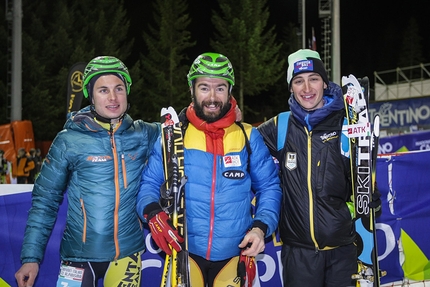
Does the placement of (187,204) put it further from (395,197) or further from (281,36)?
(281,36)

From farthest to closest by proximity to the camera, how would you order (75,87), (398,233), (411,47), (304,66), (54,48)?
(411,47), (54,48), (75,87), (398,233), (304,66)

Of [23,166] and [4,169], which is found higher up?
[23,166]

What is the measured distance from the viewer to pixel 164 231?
2869 mm

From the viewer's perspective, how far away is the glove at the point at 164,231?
2.87 metres

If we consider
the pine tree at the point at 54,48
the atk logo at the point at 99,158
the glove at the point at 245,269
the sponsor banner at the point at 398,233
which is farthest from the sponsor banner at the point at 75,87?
the pine tree at the point at 54,48

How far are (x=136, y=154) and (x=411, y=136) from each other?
9613 mm

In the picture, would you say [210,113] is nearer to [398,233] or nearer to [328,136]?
[328,136]

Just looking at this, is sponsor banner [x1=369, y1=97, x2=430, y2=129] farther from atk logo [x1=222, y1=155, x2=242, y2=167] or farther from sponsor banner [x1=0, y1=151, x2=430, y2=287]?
atk logo [x1=222, y1=155, x2=242, y2=167]

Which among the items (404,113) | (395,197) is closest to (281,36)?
(404,113)

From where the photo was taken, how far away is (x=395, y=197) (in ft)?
16.3

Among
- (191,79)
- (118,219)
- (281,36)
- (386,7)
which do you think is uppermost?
(386,7)

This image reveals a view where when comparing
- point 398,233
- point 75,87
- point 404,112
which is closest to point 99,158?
point 398,233

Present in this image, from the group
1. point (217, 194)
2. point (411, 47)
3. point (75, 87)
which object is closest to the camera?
point (217, 194)

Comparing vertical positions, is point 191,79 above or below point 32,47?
below
